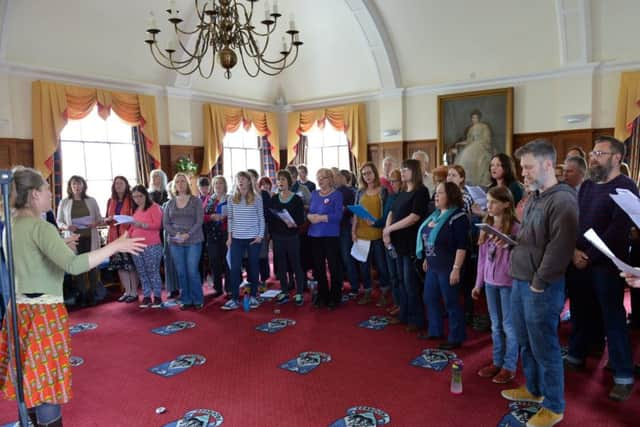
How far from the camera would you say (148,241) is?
491cm

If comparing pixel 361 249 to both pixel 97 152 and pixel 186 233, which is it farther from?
pixel 97 152

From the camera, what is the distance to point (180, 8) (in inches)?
309

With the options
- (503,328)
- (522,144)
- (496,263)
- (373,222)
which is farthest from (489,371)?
(522,144)

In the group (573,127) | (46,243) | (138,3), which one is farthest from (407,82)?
(46,243)

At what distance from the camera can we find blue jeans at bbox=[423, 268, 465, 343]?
343 centimetres

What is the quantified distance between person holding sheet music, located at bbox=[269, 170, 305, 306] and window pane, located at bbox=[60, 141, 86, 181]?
173 inches

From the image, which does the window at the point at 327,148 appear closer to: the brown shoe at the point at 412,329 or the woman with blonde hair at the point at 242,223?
the woman with blonde hair at the point at 242,223

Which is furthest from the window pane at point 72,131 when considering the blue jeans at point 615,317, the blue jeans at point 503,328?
the blue jeans at point 615,317

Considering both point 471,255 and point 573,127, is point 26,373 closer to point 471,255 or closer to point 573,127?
point 471,255

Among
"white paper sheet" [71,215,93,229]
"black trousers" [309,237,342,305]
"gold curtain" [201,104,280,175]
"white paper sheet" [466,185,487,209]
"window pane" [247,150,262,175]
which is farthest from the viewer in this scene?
"window pane" [247,150,262,175]

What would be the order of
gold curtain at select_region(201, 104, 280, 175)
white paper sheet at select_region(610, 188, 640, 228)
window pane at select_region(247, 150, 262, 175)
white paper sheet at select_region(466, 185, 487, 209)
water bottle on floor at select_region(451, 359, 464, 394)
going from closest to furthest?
white paper sheet at select_region(610, 188, 640, 228) → water bottle on floor at select_region(451, 359, 464, 394) → white paper sheet at select_region(466, 185, 487, 209) → gold curtain at select_region(201, 104, 280, 175) → window pane at select_region(247, 150, 262, 175)

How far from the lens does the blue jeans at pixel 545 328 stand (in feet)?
7.41

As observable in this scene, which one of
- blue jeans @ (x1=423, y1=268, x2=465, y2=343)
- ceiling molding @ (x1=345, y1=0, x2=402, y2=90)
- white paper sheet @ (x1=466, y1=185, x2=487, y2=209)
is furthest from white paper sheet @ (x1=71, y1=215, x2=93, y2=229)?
ceiling molding @ (x1=345, y1=0, x2=402, y2=90)

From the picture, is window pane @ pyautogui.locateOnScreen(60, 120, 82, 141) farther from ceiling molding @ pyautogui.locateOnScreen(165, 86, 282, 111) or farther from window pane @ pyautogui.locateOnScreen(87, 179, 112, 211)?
ceiling molding @ pyautogui.locateOnScreen(165, 86, 282, 111)
